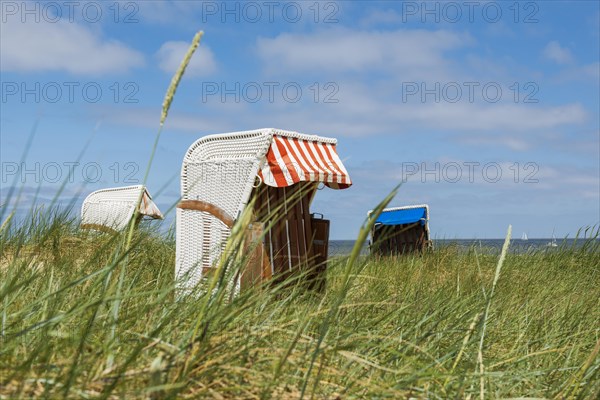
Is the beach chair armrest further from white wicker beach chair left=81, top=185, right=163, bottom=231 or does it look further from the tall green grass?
white wicker beach chair left=81, top=185, right=163, bottom=231

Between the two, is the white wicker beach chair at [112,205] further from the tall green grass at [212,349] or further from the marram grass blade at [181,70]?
the marram grass blade at [181,70]

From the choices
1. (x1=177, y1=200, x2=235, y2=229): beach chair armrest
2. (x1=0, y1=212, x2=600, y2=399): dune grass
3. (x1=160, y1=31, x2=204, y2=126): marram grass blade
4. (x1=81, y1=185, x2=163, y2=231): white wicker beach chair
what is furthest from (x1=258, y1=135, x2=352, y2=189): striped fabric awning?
(x1=81, y1=185, x2=163, y2=231): white wicker beach chair

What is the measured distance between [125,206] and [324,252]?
178 inches

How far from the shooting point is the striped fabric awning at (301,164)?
21.7ft

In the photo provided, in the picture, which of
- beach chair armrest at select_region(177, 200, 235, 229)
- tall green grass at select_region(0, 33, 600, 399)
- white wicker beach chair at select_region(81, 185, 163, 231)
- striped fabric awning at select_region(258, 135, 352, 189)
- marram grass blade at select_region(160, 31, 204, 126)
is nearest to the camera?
tall green grass at select_region(0, 33, 600, 399)

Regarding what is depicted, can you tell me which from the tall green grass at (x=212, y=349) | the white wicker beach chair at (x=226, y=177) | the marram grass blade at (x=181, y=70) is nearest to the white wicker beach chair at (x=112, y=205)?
the white wicker beach chair at (x=226, y=177)

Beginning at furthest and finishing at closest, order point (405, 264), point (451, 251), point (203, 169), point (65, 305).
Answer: point (451, 251)
point (405, 264)
point (203, 169)
point (65, 305)

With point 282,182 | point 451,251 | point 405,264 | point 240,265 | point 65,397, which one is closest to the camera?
point 65,397

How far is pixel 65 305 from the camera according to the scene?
309cm

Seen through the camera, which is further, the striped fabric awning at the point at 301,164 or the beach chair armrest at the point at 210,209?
the beach chair armrest at the point at 210,209

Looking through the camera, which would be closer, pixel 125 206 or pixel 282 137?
pixel 282 137

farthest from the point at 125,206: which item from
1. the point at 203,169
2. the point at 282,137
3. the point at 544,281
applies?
the point at 544,281

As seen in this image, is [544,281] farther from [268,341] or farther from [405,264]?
[268,341]

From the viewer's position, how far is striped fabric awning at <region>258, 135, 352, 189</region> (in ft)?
21.7
